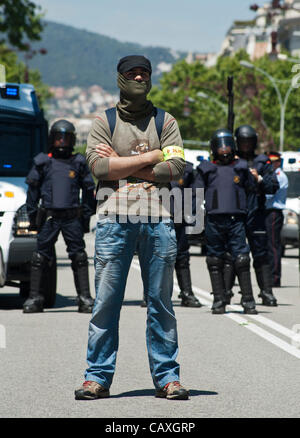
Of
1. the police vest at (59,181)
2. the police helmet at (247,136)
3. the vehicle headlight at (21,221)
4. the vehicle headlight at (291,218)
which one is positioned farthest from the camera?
the vehicle headlight at (291,218)

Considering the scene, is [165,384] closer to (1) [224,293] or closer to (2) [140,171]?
(2) [140,171]

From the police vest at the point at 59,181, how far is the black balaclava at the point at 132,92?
5.10 meters

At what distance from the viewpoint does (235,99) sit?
66.2 m

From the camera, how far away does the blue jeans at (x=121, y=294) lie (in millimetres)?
6398

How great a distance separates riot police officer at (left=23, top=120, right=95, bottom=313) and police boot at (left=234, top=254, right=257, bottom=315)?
5.36 ft

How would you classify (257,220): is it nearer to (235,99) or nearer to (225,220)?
(225,220)

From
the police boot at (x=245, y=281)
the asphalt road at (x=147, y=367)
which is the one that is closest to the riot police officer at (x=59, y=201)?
the asphalt road at (x=147, y=367)

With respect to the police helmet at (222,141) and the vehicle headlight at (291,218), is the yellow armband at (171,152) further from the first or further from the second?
the vehicle headlight at (291,218)

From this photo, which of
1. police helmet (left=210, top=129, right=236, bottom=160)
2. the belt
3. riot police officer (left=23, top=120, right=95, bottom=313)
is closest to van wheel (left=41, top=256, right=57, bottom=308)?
riot police officer (left=23, top=120, right=95, bottom=313)

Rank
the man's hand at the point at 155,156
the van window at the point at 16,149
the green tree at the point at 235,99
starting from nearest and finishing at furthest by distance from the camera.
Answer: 1. the man's hand at the point at 155,156
2. the van window at the point at 16,149
3. the green tree at the point at 235,99

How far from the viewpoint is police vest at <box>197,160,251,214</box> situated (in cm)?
1150

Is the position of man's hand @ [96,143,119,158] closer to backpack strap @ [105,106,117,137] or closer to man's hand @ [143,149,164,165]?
backpack strap @ [105,106,117,137]

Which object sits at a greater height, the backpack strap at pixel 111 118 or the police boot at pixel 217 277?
the backpack strap at pixel 111 118
